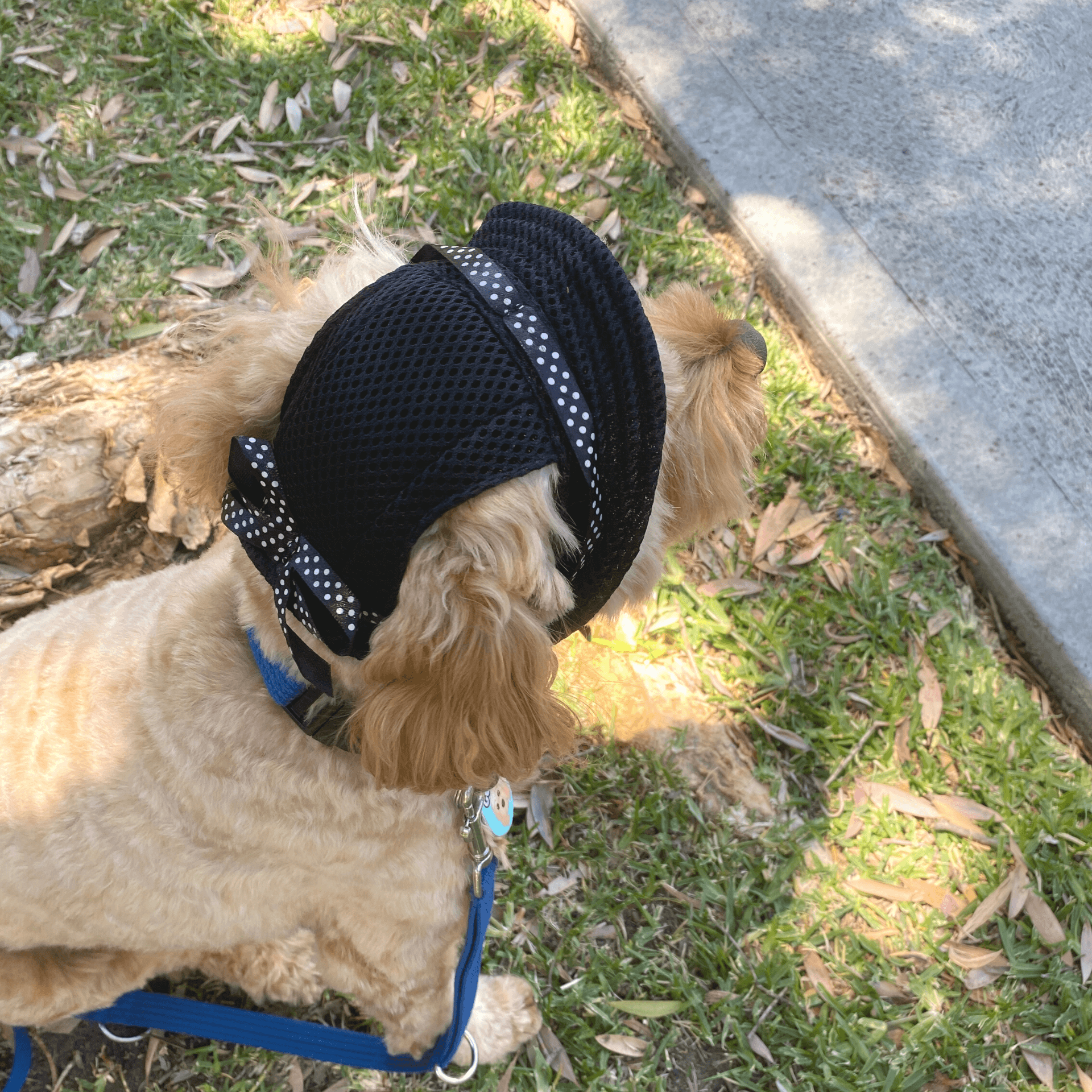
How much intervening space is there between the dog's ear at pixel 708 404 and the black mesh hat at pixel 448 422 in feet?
0.86

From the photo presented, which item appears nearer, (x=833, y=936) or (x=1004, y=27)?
(x=833, y=936)

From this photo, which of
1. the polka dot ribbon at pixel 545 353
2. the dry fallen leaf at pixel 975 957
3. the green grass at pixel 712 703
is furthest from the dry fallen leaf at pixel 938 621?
the polka dot ribbon at pixel 545 353

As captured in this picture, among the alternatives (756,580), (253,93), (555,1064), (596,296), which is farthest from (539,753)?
(253,93)

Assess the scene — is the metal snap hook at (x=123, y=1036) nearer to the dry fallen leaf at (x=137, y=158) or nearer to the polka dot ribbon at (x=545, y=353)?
the polka dot ribbon at (x=545, y=353)

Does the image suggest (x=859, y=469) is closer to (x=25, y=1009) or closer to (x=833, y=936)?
(x=833, y=936)

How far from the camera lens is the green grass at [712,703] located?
2572mm

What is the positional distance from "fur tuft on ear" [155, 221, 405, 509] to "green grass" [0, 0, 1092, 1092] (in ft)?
5.37

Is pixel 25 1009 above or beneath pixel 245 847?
beneath

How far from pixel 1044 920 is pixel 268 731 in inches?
95.5

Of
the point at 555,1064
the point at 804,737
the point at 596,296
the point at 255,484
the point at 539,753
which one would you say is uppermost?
the point at 596,296

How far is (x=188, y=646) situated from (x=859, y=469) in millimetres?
2617

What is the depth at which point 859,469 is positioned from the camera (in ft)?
11.3

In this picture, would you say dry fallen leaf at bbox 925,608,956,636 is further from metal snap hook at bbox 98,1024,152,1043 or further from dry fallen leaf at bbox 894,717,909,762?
metal snap hook at bbox 98,1024,152,1043

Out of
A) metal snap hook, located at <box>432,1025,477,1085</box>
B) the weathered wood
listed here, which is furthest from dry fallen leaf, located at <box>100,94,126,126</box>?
metal snap hook, located at <box>432,1025,477,1085</box>
